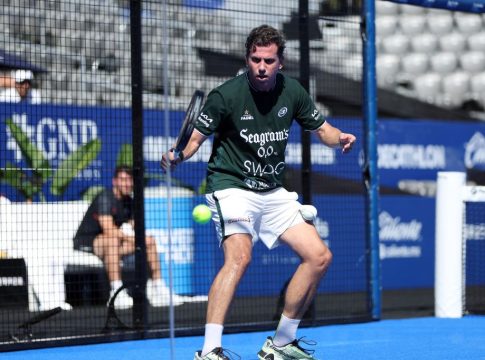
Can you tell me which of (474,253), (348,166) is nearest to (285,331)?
(348,166)

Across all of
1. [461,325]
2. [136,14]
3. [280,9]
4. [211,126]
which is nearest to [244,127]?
[211,126]

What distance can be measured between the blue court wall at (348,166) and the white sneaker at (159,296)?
0.28 m

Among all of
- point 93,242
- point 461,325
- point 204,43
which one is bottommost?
point 461,325

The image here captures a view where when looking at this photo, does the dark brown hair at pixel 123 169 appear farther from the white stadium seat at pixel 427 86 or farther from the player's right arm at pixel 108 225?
the white stadium seat at pixel 427 86

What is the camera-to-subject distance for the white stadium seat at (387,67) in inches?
702

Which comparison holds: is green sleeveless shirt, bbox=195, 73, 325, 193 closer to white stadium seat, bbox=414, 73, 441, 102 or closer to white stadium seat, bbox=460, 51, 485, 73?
white stadium seat, bbox=414, 73, 441, 102

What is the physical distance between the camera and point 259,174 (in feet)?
21.1

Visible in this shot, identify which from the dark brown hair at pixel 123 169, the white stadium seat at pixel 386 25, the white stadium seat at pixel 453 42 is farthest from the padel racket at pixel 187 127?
the white stadium seat at pixel 453 42

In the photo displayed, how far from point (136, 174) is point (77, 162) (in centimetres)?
207

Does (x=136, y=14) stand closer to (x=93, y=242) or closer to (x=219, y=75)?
(x=219, y=75)

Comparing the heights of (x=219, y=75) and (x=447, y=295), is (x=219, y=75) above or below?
above

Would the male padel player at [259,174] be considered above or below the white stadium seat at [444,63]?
below

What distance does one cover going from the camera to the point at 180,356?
24.1 feet

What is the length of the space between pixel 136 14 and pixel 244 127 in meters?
2.54
